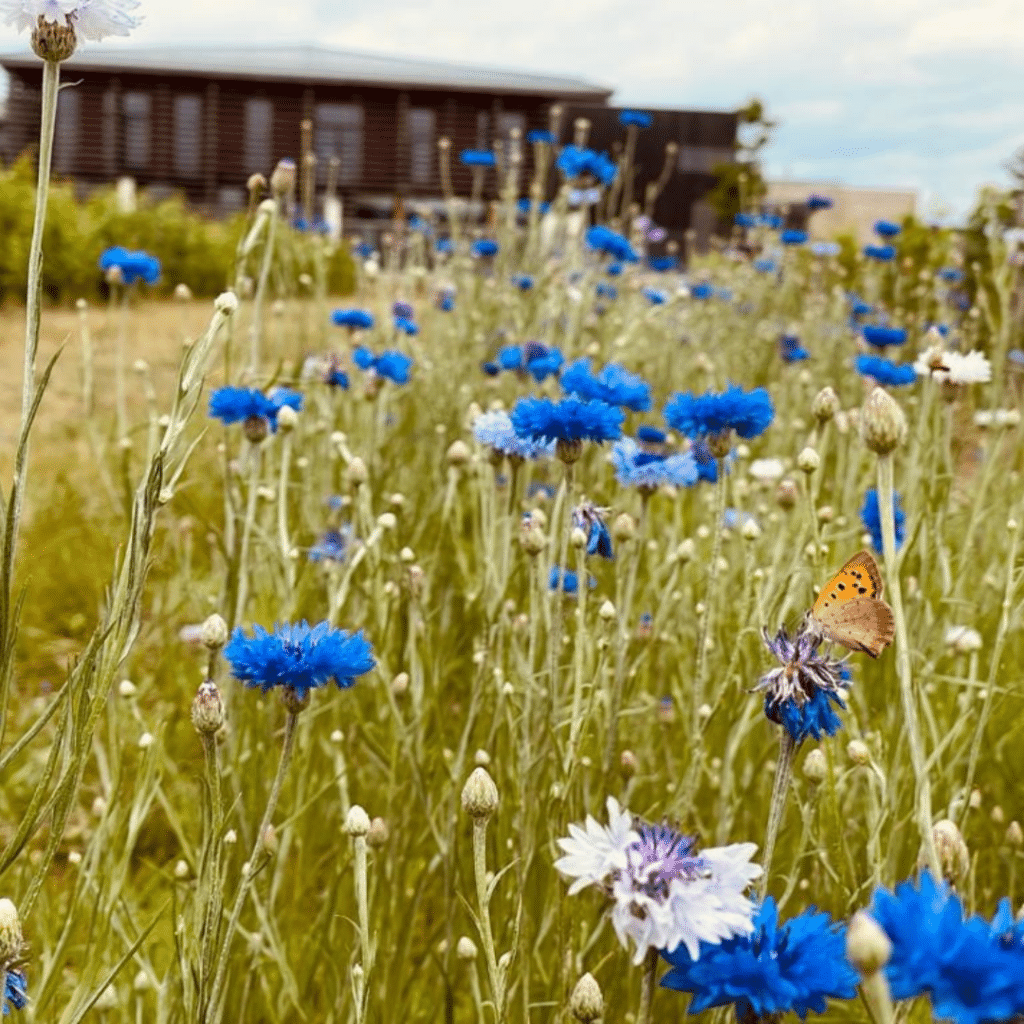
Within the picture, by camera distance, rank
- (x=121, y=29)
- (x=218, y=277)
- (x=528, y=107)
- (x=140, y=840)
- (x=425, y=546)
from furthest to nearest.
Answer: (x=528, y=107), (x=218, y=277), (x=425, y=546), (x=140, y=840), (x=121, y=29)

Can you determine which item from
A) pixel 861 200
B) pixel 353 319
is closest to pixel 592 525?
pixel 353 319

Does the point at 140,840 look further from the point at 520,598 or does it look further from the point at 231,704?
the point at 520,598

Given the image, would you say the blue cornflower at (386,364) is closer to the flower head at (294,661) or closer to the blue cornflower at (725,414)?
the blue cornflower at (725,414)

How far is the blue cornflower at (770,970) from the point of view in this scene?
0.59m

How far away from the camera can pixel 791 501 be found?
1656mm

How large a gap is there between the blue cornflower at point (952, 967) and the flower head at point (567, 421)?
83 cm

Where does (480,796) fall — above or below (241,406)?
below

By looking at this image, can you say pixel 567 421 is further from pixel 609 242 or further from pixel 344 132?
pixel 344 132

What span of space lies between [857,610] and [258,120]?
1892cm

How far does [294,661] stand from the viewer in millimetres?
908

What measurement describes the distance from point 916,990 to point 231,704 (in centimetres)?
132

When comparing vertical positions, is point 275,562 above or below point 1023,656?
above

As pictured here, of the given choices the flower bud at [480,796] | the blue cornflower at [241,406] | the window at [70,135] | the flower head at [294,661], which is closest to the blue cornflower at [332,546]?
the blue cornflower at [241,406]

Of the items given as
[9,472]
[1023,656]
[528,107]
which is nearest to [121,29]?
[1023,656]
